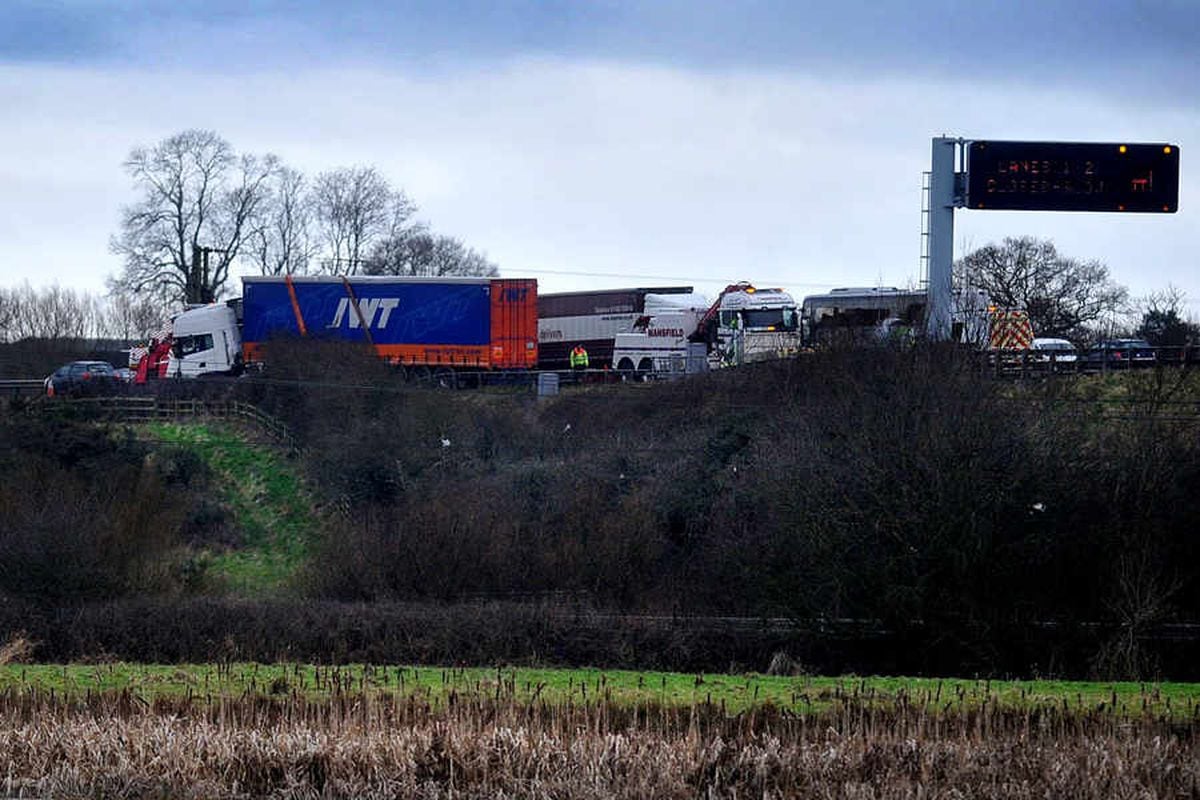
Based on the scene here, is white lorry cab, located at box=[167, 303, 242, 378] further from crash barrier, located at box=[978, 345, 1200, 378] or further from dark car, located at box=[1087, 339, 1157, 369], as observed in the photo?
dark car, located at box=[1087, 339, 1157, 369]

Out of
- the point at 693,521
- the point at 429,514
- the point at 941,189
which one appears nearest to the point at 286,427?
the point at 429,514

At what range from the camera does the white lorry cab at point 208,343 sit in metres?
59.9

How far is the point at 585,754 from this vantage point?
13.2 m

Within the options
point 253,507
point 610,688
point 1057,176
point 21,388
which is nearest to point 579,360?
point 253,507

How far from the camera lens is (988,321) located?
132ft

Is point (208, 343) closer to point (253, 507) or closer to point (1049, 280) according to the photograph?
point (253, 507)

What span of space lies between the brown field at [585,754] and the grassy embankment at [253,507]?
23.0 meters

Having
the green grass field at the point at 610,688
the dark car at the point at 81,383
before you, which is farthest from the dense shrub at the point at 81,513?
the green grass field at the point at 610,688

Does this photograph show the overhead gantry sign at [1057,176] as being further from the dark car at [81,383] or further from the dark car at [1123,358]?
the dark car at [81,383]

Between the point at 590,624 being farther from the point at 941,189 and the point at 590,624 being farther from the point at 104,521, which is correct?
the point at 941,189

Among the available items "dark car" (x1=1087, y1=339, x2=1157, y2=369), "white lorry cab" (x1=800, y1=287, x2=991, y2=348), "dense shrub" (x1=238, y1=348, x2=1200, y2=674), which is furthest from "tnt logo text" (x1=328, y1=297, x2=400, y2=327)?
"dark car" (x1=1087, y1=339, x2=1157, y2=369)

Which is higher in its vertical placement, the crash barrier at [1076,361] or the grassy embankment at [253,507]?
the crash barrier at [1076,361]

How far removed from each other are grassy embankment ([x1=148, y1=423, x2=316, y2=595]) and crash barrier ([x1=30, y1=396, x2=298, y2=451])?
74 centimetres

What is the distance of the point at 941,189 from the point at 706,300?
23224 millimetres
